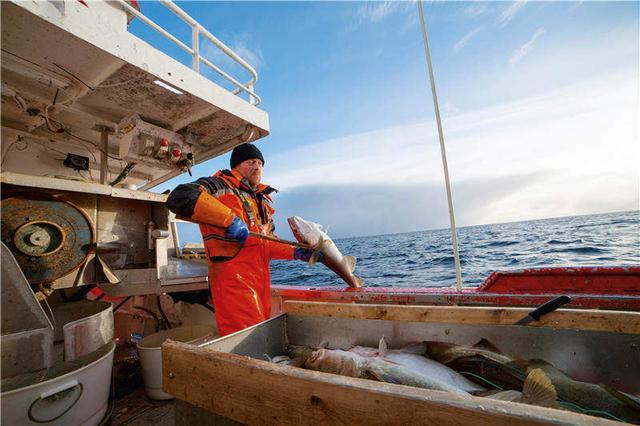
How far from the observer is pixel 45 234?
8.32ft

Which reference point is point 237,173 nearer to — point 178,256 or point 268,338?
point 268,338

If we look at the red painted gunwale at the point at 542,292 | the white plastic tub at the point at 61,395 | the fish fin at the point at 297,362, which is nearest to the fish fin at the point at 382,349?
the fish fin at the point at 297,362

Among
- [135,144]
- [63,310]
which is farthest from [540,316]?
[135,144]

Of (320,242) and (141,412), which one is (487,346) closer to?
(320,242)

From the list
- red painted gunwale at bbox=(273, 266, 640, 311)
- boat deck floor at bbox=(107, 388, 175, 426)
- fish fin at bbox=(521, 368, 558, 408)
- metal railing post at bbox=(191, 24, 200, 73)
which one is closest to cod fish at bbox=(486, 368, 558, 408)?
fish fin at bbox=(521, 368, 558, 408)

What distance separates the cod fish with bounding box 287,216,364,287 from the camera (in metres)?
2.96

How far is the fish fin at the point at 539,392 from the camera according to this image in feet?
3.47

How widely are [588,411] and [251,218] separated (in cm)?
277

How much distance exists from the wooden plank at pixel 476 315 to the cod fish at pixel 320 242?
100 centimetres

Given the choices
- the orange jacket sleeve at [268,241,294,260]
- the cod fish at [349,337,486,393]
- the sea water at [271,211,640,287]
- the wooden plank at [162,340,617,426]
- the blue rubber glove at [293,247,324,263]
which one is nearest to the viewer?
the wooden plank at [162,340,617,426]

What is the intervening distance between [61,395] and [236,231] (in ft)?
5.18

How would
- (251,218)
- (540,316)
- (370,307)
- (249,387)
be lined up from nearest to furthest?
(249,387)
(540,316)
(370,307)
(251,218)

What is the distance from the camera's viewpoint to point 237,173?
3.16 meters

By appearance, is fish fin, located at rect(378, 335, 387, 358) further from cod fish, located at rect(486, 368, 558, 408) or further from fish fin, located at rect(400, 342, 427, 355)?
cod fish, located at rect(486, 368, 558, 408)
